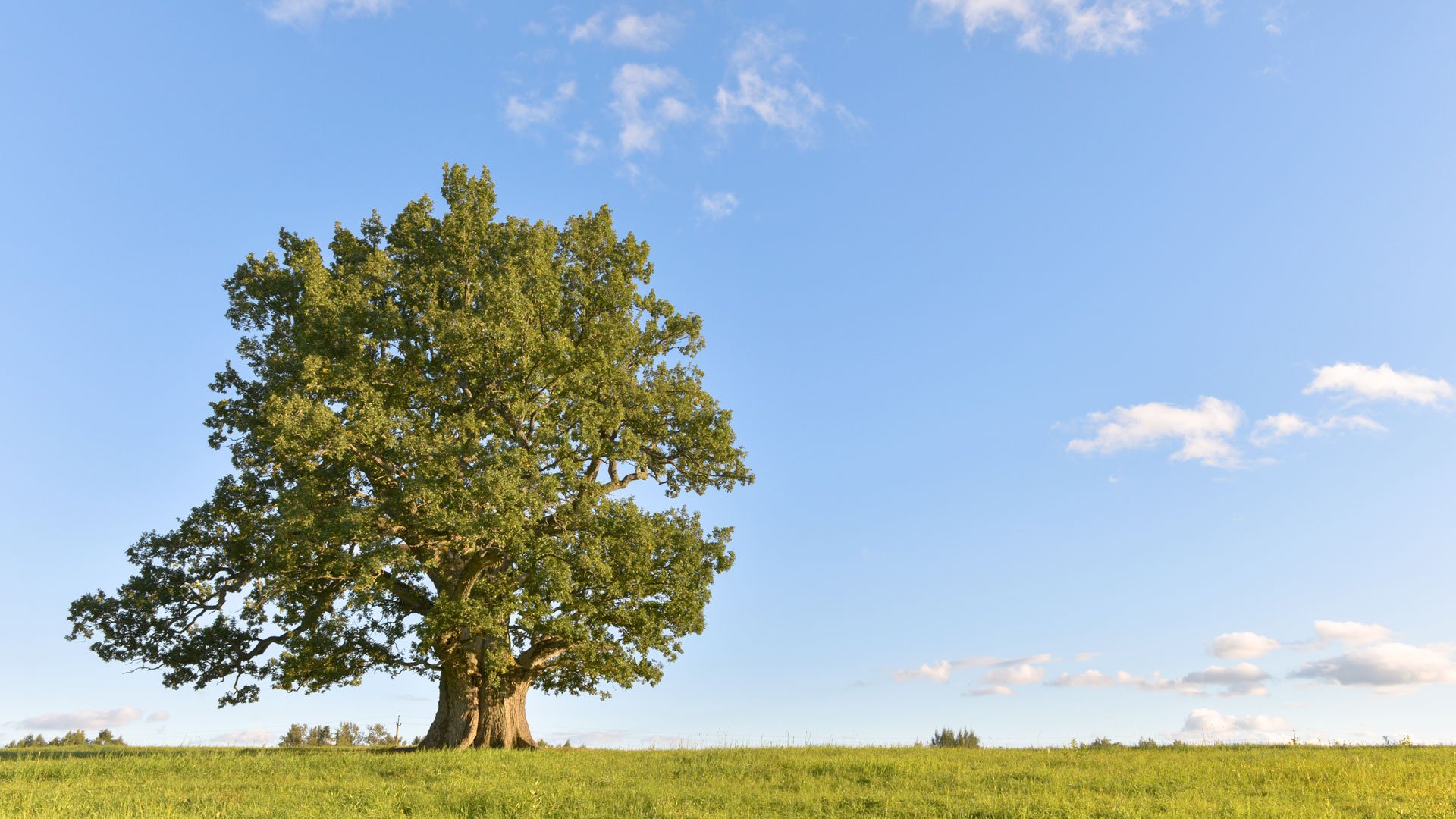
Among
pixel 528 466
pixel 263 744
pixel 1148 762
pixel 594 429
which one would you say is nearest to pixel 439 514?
pixel 528 466

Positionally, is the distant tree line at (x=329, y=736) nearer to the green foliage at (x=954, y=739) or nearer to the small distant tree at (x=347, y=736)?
the small distant tree at (x=347, y=736)

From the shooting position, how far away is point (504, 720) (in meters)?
29.6

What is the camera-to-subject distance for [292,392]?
26.7 m

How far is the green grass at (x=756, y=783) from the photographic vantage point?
18.0 metres

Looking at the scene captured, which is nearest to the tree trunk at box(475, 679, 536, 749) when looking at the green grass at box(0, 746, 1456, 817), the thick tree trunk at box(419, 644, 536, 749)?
the thick tree trunk at box(419, 644, 536, 749)

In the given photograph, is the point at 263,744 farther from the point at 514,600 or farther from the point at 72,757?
the point at 514,600

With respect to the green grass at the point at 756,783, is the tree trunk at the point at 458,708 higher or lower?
higher

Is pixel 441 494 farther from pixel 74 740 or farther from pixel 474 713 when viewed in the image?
pixel 74 740

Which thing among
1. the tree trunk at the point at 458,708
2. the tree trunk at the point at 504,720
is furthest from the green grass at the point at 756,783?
the tree trunk at the point at 504,720

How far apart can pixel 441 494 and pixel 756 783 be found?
460 inches

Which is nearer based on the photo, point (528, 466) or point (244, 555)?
point (528, 466)

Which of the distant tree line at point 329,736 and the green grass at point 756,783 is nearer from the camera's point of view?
the green grass at point 756,783

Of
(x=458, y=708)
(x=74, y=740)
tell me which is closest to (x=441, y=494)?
(x=458, y=708)

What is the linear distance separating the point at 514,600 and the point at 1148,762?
57.2 ft
